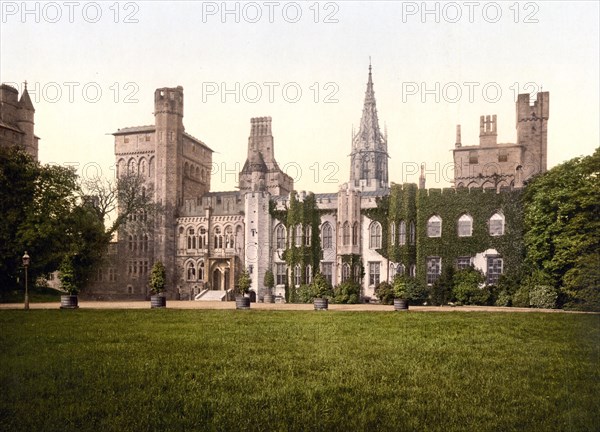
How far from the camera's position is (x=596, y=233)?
2922 cm

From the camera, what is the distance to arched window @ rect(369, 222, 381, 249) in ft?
137

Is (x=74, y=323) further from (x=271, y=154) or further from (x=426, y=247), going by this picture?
(x=271, y=154)

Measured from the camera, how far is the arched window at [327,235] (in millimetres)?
43406

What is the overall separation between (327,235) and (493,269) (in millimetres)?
12683

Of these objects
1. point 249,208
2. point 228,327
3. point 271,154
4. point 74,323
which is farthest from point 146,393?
point 271,154

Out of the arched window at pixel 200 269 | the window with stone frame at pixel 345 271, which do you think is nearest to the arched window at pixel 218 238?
the arched window at pixel 200 269

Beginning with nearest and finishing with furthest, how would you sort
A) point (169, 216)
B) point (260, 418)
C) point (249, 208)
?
point (260, 418) → point (249, 208) → point (169, 216)

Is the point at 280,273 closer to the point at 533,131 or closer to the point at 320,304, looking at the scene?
the point at 320,304

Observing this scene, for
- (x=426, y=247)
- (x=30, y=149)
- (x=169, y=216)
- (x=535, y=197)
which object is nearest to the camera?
(x=535, y=197)

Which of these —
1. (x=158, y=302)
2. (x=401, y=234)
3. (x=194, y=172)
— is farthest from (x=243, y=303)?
(x=194, y=172)

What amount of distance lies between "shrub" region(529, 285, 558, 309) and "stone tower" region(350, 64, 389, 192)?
54933 mm

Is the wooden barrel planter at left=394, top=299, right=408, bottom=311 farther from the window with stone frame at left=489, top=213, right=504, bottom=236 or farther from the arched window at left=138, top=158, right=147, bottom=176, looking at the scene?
the arched window at left=138, top=158, right=147, bottom=176

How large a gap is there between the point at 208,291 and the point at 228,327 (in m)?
29.7

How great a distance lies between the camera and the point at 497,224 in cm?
3806
